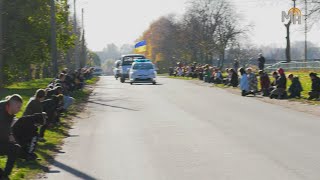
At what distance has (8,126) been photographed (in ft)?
31.3

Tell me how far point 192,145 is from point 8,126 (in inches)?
210

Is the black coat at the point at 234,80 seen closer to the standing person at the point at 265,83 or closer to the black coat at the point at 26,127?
the standing person at the point at 265,83

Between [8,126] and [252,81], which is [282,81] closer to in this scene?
[252,81]

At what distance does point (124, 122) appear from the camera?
65.6 feet

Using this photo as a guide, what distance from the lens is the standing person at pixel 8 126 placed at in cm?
934

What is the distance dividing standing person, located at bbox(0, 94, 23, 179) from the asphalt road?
0.89 meters

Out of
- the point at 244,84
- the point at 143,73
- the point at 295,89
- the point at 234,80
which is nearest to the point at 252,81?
the point at 244,84

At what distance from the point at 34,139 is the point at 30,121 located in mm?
414

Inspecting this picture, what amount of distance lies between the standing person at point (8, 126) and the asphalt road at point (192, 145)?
2.93 ft

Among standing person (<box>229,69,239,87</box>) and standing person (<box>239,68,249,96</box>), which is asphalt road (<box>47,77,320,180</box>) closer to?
standing person (<box>239,68,249,96</box>)

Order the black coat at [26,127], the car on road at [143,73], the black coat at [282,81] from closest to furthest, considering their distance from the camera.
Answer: the black coat at [26,127], the black coat at [282,81], the car on road at [143,73]

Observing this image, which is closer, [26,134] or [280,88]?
[26,134]

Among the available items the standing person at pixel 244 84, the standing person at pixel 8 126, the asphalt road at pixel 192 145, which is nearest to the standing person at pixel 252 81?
the standing person at pixel 244 84

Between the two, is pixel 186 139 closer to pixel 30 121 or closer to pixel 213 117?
pixel 30 121
